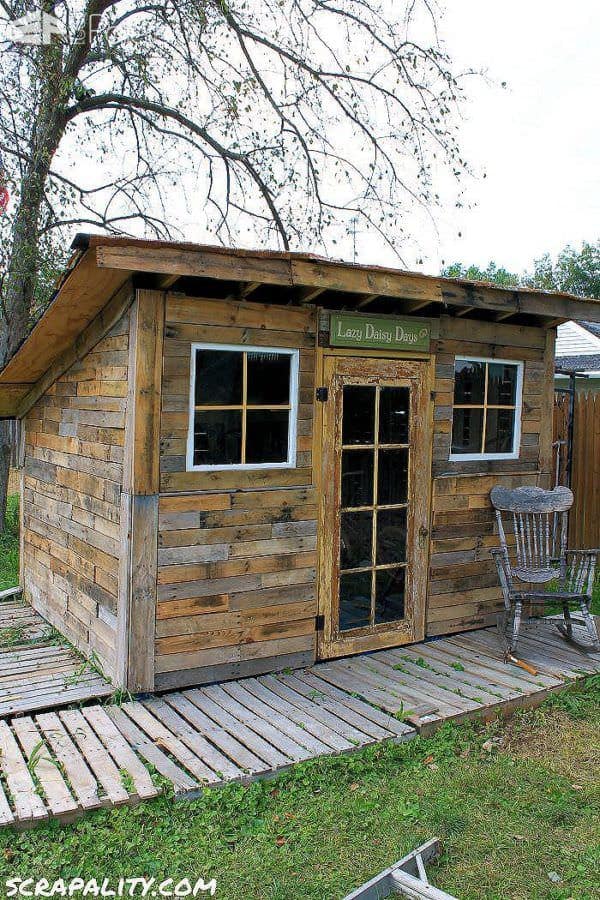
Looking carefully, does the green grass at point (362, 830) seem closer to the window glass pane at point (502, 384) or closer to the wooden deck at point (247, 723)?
the wooden deck at point (247, 723)

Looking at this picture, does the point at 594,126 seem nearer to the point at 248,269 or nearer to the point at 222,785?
the point at 248,269

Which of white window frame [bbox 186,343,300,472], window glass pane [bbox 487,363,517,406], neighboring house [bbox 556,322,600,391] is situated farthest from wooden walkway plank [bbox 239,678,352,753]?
neighboring house [bbox 556,322,600,391]

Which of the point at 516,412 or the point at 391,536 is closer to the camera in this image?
the point at 391,536

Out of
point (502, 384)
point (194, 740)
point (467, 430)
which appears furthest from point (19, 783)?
point (502, 384)

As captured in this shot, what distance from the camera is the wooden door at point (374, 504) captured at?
5.28 m

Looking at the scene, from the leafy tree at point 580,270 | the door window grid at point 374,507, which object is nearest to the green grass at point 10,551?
the door window grid at point 374,507

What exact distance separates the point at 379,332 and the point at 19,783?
350 centimetres

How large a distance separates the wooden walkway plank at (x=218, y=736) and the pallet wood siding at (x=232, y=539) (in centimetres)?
19

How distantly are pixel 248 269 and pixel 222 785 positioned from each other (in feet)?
9.00

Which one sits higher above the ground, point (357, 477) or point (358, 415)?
point (358, 415)

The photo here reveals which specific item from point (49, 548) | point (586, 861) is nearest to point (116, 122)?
point (49, 548)

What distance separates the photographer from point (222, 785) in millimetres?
3654

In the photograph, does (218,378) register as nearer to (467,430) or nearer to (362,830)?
(467,430)

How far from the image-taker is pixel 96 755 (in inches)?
152
